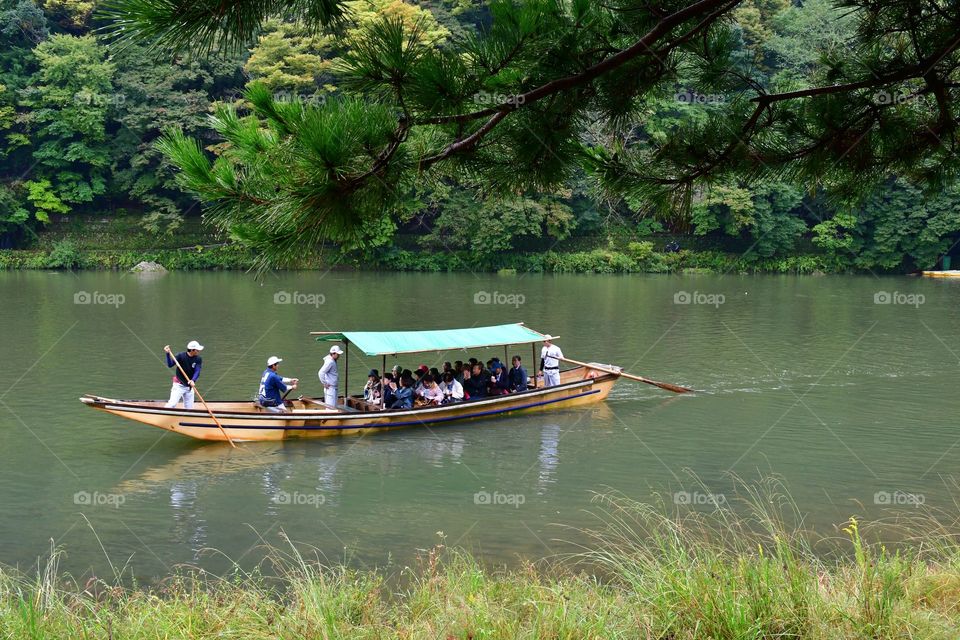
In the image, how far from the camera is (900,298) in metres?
37.0

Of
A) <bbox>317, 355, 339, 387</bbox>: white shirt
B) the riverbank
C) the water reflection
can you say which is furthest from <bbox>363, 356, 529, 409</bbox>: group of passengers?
the riverbank

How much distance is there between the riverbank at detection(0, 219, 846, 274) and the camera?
46531 mm

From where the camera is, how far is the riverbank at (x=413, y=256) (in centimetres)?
4653

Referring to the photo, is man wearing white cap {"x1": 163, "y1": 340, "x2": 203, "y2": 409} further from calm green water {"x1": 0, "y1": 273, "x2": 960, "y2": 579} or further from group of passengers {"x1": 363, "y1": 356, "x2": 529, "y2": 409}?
group of passengers {"x1": 363, "y1": 356, "x2": 529, "y2": 409}

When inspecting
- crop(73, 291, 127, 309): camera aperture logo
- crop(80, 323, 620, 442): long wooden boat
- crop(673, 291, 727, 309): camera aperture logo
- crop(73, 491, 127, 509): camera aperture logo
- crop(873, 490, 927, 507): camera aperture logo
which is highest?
crop(73, 291, 127, 309): camera aperture logo

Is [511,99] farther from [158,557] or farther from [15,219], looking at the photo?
[15,219]

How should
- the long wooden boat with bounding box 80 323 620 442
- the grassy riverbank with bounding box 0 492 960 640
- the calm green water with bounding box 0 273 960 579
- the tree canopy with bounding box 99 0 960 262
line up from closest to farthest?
1. the tree canopy with bounding box 99 0 960 262
2. the grassy riverbank with bounding box 0 492 960 640
3. the calm green water with bounding box 0 273 960 579
4. the long wooden boat with bounding box 80 323 620 442

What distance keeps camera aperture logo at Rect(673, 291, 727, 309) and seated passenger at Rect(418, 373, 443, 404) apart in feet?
62.8

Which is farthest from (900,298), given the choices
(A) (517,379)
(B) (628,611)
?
(B) (628,611)

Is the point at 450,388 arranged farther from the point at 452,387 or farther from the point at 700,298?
the point at 700,298

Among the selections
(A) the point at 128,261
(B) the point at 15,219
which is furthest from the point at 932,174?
(B) the point at 15,219

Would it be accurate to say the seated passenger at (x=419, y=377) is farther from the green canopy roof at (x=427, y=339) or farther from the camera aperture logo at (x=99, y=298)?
the camera aperture logo at (x=99, y=298)

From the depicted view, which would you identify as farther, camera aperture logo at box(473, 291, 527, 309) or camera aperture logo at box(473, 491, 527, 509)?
camera aperture logo at box(473, 291, 527, 309)

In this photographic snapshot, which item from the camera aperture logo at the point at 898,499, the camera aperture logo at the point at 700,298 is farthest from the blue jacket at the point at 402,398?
the camera aperture logo at the point at 700,298
